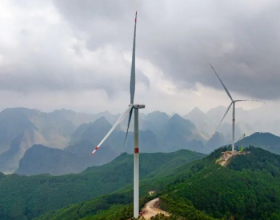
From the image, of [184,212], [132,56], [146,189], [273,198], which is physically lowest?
[146,189]

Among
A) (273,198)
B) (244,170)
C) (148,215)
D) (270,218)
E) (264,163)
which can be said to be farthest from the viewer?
(264,163)

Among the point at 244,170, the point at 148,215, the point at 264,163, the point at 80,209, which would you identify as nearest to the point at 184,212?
the point at 148,215

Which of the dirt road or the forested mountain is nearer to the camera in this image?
the dirt road

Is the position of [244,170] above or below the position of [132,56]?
below

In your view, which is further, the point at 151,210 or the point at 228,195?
the point at 228,195

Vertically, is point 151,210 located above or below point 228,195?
above

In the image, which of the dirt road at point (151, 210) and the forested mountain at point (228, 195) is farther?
the forested mountain at point (228, 195)

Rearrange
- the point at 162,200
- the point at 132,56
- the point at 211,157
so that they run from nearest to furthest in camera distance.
Answer: the point at 132,56, the point at 162,200, the point at 211,157

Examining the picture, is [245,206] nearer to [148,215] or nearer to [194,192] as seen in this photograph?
[194,192]
